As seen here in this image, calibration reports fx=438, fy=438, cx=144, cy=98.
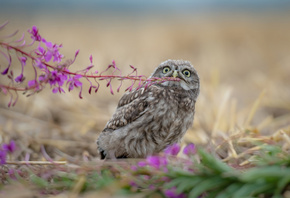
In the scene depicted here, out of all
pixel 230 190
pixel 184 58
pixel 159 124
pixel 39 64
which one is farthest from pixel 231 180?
pixel 184 58

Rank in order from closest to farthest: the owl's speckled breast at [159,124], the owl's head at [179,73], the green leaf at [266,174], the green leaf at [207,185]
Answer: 1. the green leaf at [266,174]
2. the green leaf at [207,185]
3. the owl's speckled breast at [159,124]
4. the owl's head at [179,73]

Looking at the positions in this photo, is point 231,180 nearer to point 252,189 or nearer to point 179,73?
point 252,189

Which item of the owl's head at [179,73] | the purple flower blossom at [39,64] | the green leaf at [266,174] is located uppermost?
the owl's head at [179,73]

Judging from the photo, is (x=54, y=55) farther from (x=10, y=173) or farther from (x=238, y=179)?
(x=238, y=179)

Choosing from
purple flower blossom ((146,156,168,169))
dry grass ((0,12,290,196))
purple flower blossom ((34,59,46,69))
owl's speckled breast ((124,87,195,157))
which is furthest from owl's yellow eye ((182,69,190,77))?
purple flower blossom ((34,59,46,69))

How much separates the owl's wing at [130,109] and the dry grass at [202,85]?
58cm

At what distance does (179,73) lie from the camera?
335 cm

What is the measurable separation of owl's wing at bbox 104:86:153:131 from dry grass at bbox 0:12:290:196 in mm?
575

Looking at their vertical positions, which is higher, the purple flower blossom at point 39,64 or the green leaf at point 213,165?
the purple flower blossom at point 39,64

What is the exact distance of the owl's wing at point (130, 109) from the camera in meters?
3.23

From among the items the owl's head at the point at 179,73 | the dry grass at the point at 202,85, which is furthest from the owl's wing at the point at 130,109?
the dry grass at the point at 202,85

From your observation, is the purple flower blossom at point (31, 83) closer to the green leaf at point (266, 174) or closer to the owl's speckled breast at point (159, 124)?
the owl's speckled breast at point (159, 124)

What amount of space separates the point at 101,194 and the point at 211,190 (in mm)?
576

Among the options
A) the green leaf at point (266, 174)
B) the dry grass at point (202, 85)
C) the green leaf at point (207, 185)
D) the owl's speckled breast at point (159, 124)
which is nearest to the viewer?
the green leaf at point (266, 174)
